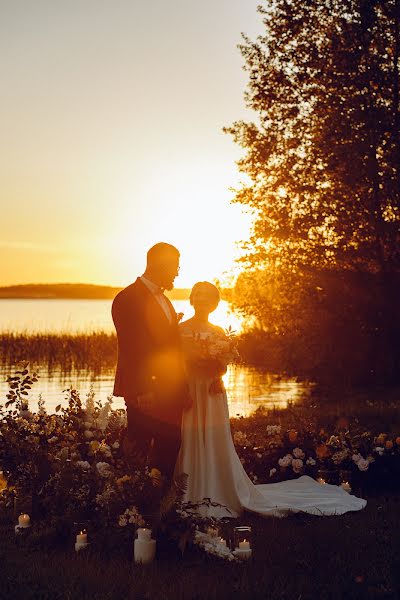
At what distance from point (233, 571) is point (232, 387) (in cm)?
2281

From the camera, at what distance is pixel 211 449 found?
353 inches

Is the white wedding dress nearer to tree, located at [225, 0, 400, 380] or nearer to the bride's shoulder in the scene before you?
the bride's shoulder

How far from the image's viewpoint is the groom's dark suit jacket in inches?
304

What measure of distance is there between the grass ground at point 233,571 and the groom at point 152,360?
1.27 meters

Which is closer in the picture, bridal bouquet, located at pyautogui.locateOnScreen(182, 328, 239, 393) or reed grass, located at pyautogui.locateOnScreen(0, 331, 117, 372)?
bridal bouquet, located at pyautogui.locateOnScreen(182, 328, 239, 393)

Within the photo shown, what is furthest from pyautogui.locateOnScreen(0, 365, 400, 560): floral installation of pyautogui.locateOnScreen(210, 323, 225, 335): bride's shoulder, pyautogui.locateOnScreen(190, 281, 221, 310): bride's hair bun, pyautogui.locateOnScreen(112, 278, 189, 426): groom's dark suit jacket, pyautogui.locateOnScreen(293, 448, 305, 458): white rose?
pyautogui.locateOnScreen(190, 281, 221, 310): bride's hair bun

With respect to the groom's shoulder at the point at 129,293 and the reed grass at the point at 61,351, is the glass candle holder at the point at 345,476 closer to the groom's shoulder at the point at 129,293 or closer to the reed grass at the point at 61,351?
the groom's shoulder at the point at 129,293

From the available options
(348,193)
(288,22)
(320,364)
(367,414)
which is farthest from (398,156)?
(367,414)

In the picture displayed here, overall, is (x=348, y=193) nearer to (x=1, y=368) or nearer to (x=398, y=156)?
(x=398, y=156)

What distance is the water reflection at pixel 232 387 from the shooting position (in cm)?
2388

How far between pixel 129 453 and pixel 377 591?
261 cm

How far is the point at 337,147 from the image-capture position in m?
23.8

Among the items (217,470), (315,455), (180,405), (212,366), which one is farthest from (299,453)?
(180,405)

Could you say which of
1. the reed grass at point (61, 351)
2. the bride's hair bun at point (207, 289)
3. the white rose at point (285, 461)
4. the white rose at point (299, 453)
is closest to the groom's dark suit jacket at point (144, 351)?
the bride's hair bun at point (207, 289)
